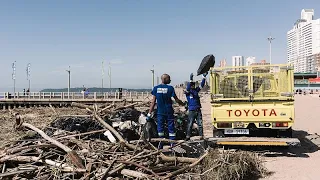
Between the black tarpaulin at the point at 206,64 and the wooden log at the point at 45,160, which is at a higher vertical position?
the black tarpaulin at the point at 206,64

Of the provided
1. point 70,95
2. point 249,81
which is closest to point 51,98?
point 70,95

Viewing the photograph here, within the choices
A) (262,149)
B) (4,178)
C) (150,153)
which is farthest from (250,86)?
(4,178)

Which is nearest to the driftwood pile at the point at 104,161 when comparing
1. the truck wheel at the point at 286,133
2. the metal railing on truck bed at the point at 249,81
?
the truck wheel at the point at 286,133

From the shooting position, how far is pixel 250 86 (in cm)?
954

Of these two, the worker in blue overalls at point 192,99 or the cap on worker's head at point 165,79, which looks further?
the worker in blue overalls at point 192,99

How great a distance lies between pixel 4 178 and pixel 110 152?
1722mm

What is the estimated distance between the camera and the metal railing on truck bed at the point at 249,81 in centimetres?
948

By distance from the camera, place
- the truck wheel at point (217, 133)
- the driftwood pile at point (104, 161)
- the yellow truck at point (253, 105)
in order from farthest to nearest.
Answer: the truck wheel at point (217, 133) < the yellow truck at point (253, 105) < the driftwood pile at point (104, 161)

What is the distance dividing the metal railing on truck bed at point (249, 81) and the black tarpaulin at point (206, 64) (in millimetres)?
409

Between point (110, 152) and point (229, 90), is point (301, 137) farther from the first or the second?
point (110, 152)

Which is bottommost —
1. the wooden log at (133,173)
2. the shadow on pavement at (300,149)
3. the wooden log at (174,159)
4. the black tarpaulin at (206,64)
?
the shadow on pavement at (300,149)

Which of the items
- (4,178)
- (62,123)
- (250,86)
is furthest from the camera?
(250,86)

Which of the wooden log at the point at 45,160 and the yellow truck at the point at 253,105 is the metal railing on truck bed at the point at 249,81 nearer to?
the yellow truck at the point at 253,105

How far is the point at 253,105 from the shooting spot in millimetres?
9141
